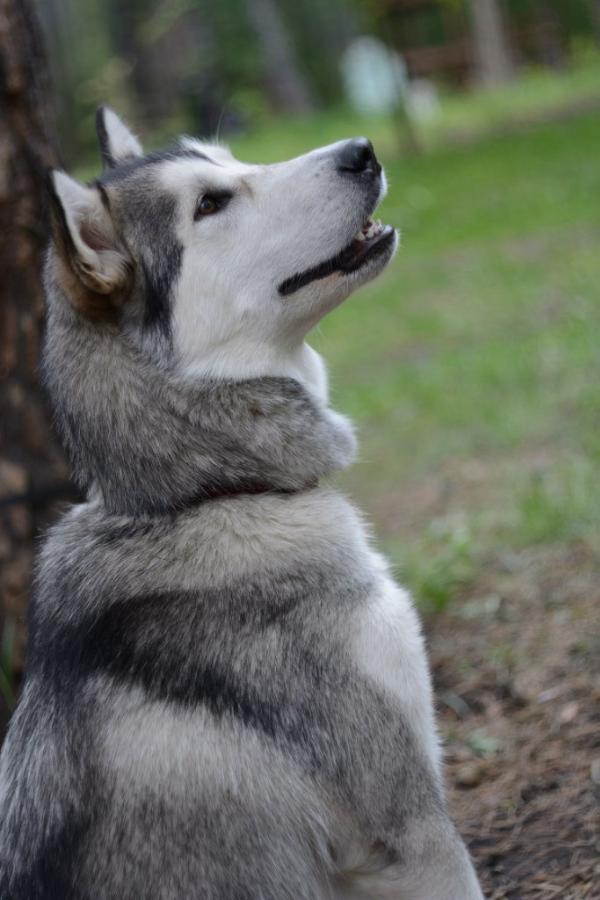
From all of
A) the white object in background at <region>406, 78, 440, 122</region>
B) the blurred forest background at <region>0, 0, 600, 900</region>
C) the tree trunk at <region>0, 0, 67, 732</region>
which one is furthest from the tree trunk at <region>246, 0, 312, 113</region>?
the tree trunk at <region>0, 0, 67, 732</region>

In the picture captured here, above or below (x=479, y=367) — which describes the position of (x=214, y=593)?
above

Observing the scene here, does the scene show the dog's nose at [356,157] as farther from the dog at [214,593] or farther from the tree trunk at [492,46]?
the tree trunk at [492,46]

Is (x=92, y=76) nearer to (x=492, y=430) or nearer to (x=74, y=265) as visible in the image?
(x=492, y=430)

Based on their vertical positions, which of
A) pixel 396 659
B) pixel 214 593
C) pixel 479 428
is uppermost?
pixel 214 593

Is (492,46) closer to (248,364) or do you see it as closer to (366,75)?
(366,75)

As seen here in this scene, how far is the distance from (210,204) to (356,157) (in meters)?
0.40

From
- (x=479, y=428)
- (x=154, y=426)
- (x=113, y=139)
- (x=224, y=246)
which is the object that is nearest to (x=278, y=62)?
(x=479, y=428)

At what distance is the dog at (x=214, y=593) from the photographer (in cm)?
240

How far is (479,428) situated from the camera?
6.37 meters

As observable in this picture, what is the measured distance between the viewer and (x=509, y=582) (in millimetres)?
4555

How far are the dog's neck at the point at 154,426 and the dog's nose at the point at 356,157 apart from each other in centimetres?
60

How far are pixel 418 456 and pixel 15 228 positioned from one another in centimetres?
299

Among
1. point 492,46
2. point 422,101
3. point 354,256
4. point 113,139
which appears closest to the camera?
point 354,256

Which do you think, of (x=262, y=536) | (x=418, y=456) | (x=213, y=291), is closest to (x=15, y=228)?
(x=213, y=291)
